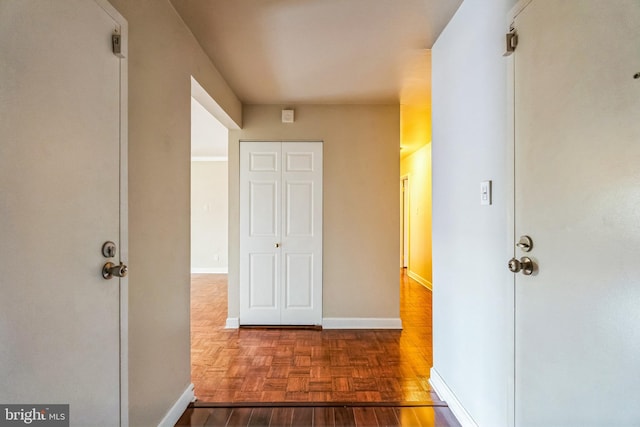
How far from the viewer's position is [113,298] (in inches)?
46.8

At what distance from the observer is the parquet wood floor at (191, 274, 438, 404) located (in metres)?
2.04

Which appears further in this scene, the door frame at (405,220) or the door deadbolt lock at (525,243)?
the door frame at (405,220)

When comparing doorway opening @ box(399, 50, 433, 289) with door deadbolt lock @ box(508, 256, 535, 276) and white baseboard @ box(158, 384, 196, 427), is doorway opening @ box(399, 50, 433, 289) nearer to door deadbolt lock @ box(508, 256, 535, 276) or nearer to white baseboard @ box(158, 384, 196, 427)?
door deadbolt lock @ box(508, 256, 535, 276)

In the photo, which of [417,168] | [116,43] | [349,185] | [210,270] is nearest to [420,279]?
[417,168]

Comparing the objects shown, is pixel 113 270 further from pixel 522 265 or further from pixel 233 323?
pixel 233 323

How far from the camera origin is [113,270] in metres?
1.18

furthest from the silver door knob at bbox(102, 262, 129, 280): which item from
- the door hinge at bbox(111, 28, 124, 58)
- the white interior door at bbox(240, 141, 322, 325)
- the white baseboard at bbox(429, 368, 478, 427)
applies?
the white interior door at bbox(240, 141, 322, 325)

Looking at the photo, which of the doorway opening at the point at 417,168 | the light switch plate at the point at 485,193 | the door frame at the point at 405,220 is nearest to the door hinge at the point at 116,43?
the light switch plate at the point at 485,193

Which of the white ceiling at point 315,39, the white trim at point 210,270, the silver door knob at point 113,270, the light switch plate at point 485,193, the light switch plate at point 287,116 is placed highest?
the white ceiling at point 315,39

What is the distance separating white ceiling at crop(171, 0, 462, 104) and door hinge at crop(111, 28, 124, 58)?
0.67 meters

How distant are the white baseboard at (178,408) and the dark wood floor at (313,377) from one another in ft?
0.16

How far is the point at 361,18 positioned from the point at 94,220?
6.01ft

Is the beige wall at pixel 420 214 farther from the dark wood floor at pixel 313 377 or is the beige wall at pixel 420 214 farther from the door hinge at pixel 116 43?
the door hinge at pixel 116 43

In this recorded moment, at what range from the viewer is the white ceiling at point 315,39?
174 centimetres
